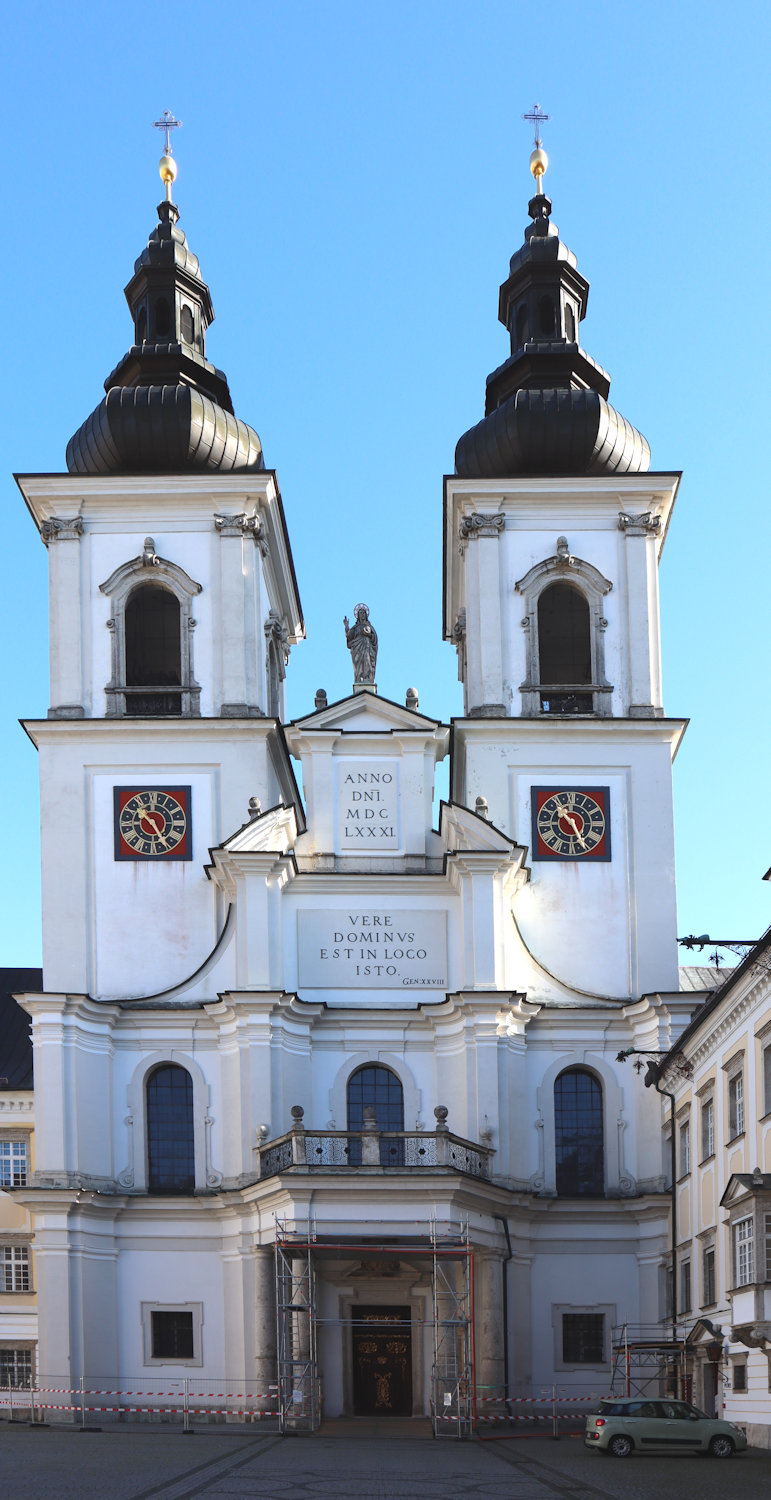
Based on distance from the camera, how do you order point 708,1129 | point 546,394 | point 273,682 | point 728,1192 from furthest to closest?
1. point 273,682
2. point 546,394
3. point 708,1129
4. point 728,1192

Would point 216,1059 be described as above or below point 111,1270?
above

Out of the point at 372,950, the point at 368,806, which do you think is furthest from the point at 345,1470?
the point at 368,806

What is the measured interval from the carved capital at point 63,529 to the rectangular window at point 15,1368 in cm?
1611

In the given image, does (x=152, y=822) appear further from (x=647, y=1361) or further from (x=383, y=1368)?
(x=647, y=1361)

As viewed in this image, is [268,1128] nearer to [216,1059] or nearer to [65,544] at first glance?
[216,1059]

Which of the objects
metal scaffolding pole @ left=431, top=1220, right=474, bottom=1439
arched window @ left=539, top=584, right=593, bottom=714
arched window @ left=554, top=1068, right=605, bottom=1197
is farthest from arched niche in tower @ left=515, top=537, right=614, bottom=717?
metal scaffolding pole @ left=431, top=1220, right=474, bottom=1439

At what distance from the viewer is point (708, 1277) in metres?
33.1

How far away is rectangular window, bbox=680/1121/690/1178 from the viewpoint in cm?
3597

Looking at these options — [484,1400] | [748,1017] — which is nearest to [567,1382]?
[484,1400]

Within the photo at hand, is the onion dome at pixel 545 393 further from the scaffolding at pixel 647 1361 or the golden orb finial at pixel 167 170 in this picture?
the scaffolding at pixel 647 1361

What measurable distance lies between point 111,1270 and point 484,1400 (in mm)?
7539

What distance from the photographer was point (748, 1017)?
29578 millimetres

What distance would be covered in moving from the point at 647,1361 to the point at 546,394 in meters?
19.6

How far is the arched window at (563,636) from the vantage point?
4253 centimetres
